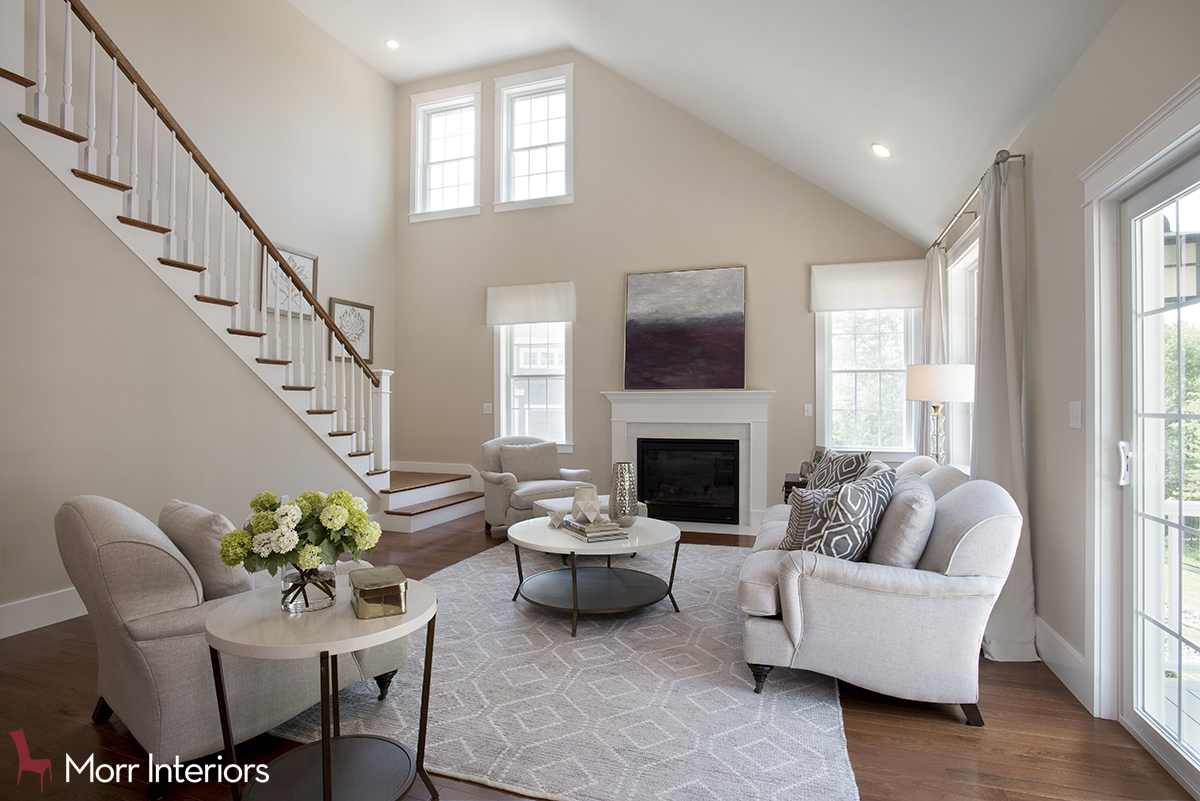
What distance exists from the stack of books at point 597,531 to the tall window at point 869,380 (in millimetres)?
2931

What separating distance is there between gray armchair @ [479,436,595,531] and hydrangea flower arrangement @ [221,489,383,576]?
3220 mm

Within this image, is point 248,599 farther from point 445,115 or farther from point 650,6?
point 445,115

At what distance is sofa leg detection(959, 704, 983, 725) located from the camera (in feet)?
7.64

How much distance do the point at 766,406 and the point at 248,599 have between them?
457cm

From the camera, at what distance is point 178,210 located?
4.59 meters

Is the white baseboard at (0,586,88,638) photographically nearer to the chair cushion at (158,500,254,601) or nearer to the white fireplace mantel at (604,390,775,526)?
the chair cushion at (158,500,254,601)

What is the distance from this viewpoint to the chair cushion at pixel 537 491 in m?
5.28

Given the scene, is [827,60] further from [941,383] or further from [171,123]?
[171,123]

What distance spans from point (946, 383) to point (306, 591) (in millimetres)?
3649

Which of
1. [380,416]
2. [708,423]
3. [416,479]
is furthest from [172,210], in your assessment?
[708,423]

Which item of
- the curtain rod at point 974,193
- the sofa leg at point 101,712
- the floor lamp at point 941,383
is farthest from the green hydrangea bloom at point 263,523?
the floor lamp at point 941,383

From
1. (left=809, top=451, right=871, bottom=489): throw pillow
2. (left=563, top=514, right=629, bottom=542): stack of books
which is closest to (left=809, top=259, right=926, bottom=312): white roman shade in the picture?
(left=809, top=451, right=871, bottom=489): throw pillow

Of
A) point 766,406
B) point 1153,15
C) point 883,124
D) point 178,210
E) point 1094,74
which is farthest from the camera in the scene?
point 766,406

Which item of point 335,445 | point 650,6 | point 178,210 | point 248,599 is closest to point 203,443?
point 335,445
